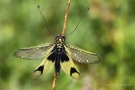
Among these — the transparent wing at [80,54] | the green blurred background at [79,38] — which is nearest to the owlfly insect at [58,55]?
the transparent wing at [80,54]

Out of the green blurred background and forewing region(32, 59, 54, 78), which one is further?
the green blurred background

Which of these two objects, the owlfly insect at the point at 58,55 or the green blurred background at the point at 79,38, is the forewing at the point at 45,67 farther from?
the green blurred background at the point at 79,38

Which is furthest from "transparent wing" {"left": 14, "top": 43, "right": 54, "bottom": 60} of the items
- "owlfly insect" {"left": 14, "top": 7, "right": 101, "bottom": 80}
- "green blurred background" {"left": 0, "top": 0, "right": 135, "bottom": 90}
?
"green blurred background" {"left": 0, "top": 0, "right": 135, "bottom": 90}

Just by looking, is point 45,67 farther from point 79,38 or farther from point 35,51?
point 79,38

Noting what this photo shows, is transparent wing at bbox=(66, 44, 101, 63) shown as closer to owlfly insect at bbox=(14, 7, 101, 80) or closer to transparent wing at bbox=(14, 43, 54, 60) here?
owlfly insect at bbox=(14, 7, 101, 80)

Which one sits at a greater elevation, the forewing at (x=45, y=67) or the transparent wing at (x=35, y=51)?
the transparent wing at (x=35, y=51)
